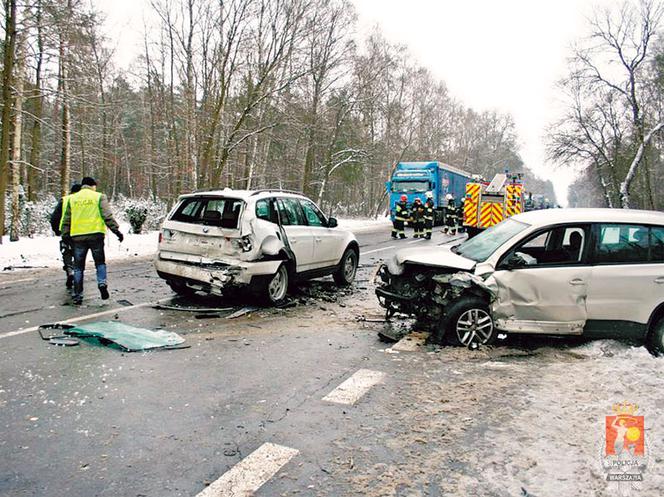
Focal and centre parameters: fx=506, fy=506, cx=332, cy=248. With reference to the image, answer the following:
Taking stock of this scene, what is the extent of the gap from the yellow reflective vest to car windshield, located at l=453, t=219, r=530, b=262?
5332 millimetres

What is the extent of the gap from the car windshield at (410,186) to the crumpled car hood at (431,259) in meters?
21.5

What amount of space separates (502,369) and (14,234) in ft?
51.1

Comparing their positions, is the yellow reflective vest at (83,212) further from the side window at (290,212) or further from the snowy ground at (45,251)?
the snowy ground at (45,251)

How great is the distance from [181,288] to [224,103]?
54.8 ft

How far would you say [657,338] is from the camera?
5.49 metres

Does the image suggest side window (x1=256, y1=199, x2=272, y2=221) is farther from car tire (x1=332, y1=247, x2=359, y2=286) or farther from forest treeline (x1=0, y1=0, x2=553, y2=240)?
forest treeline (x1=0, y1=0, x2=553, y2=240)

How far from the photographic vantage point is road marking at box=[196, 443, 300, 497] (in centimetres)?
285

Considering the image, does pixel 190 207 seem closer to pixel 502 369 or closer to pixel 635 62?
pixel 502 369

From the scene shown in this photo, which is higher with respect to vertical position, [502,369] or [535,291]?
[535,291]

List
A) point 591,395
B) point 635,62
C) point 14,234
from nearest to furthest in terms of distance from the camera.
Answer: point 591,395 → point 14,234 → point 635,62

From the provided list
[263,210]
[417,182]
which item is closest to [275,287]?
[263,210]

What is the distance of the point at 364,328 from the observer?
21.9 feet

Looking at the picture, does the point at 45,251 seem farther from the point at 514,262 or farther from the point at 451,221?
the point at 451,221

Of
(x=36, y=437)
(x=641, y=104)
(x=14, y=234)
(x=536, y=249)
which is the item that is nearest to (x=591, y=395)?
(x=536, y=249)
